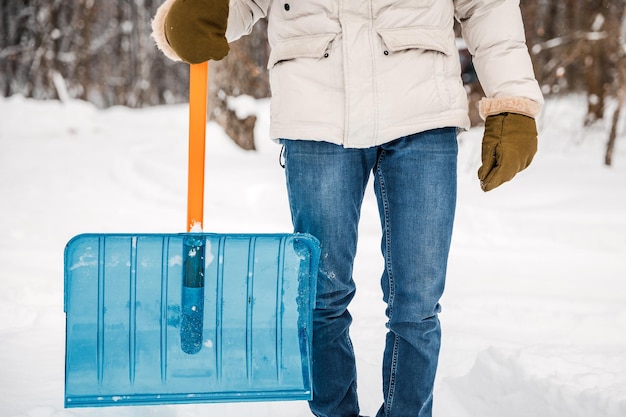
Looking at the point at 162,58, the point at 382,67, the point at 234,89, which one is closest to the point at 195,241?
the point at 382,67

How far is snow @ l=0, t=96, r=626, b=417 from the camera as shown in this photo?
6.97ft

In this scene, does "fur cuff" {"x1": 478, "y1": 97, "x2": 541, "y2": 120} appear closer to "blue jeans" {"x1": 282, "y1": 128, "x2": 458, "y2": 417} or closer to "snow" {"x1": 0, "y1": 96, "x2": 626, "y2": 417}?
"blue jeans" {"x1": 282, "y1": 128, "x2": 458, "y2": 417}

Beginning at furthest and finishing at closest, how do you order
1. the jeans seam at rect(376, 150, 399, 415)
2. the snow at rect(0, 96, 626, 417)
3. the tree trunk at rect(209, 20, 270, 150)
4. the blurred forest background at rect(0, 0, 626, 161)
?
the blurred forest background at rect(0, 0, 626, 161)
the tree trunk at rect(209, 20, 270, 150)
the snow at rect(0, 96, 626, 417)
the jeans seam at rect(376, 150, 399, 415)

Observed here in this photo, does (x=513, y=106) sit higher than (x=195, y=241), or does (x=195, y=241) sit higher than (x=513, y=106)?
(x=513, y=106)

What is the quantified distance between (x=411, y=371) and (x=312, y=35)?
0.88 m

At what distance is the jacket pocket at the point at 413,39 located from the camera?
1.52m

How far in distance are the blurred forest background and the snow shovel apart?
4743 millimetres

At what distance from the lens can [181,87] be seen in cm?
2516

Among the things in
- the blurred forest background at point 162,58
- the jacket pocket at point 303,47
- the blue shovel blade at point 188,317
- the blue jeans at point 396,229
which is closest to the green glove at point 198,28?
the jacket pocket at point 303,47

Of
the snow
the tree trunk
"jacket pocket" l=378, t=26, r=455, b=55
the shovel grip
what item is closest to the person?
"jacket pocket" l=378, t=26, r=455, b=55

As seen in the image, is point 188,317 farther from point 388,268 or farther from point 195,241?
point 388,268

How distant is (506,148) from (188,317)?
0.90 meters

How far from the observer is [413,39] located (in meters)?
1.53

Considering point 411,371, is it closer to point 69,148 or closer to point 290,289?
point 290,289
